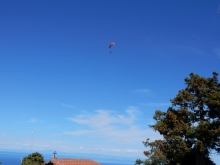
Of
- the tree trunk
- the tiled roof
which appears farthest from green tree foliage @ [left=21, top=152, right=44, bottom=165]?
the tree trunk

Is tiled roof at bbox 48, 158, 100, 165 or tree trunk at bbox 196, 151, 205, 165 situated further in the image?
tiled roof at bbox 48, 158, 100, 165

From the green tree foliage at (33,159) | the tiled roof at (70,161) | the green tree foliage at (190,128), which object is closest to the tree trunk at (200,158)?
the green tree foliage at (190,128)

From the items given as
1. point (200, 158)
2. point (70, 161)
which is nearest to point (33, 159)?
point (70, 161)

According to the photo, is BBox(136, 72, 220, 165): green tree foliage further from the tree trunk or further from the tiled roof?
the tiled roof

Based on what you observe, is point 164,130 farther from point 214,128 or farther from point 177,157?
point 214,128

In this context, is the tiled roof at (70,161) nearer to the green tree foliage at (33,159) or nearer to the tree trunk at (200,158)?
the tree trunk at (200,158)

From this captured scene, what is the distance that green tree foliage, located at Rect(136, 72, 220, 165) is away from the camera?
78.1 feet

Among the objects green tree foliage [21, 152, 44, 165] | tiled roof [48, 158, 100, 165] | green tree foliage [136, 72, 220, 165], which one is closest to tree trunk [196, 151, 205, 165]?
green tree foliage [136, 72, 220, 165]

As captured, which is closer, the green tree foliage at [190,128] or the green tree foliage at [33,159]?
the green tree foliage at [190,128]

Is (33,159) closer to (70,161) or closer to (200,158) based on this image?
(70,161)

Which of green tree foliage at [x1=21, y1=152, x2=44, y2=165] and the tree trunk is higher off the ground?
the tree trunk

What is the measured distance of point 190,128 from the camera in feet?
80.8

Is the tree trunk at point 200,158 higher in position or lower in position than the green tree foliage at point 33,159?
higher

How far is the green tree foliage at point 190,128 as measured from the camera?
78.1 ft
